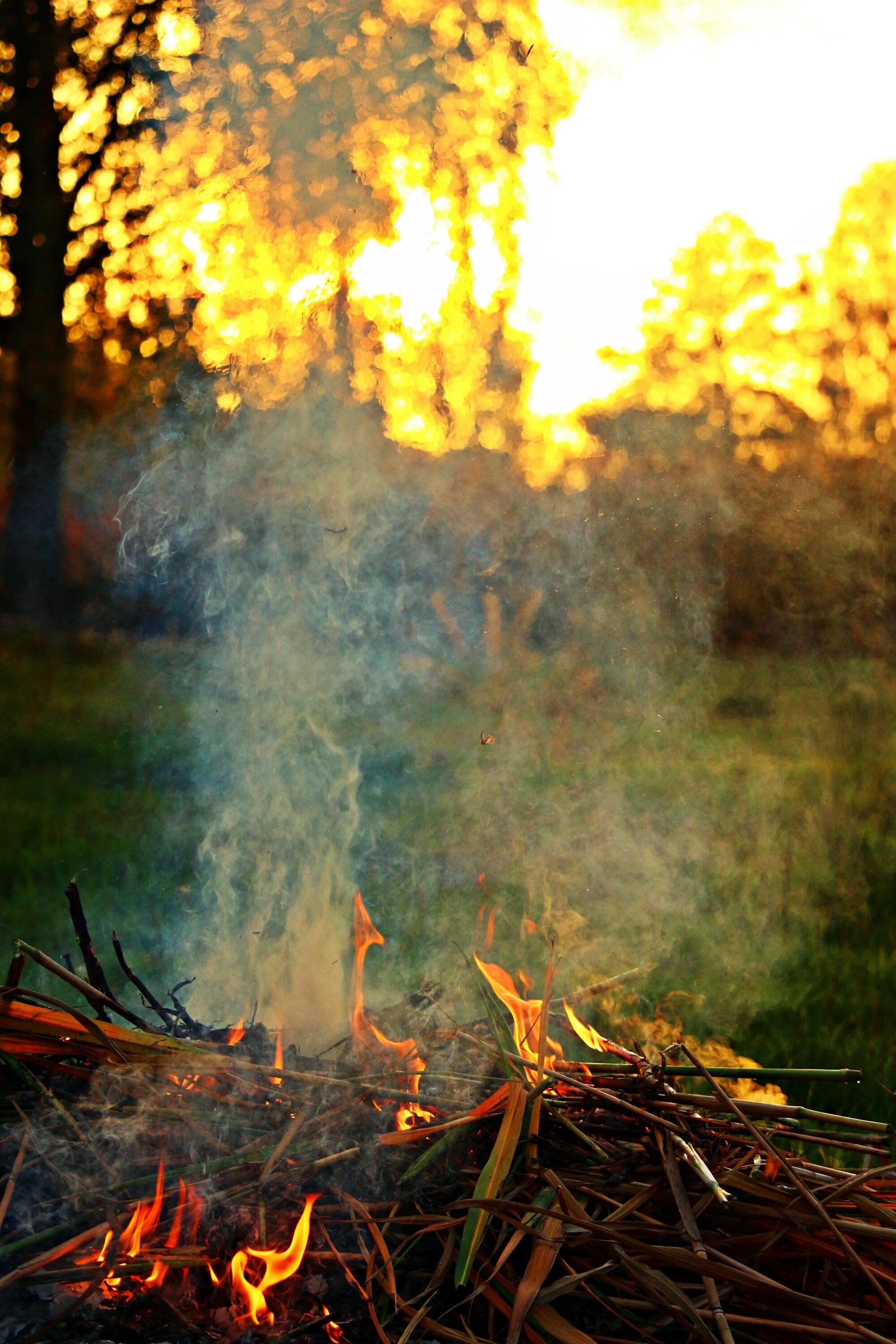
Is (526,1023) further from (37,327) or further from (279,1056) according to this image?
(37,327)

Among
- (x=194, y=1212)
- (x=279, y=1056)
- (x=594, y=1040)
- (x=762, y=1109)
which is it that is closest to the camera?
(x=194, y=1212)

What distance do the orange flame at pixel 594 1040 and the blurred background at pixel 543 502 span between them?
0.49 m

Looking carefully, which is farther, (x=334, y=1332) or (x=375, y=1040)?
(x=375, y=1040)

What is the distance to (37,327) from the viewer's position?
140 inches

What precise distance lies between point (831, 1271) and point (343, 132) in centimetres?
244

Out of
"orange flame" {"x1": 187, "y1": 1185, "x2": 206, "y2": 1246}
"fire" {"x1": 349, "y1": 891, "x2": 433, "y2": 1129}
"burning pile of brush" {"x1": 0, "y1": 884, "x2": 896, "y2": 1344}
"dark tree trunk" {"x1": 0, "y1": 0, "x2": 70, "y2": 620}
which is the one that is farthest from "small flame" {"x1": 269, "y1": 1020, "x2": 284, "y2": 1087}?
"dark tree trunk" {"x1": 0, "y1": 0, "x2": 70, "y2": 620}

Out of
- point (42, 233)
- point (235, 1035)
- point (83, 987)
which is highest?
point (42, 233)

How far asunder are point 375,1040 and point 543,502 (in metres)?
1.30

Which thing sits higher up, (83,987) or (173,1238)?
(83,987)

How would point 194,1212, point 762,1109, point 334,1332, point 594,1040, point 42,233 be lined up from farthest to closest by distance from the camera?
point 42,233
point 594,1040
point 762,1109
point 194,1212
point 334,1332

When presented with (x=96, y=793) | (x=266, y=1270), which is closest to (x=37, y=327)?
(x=96, y=793)

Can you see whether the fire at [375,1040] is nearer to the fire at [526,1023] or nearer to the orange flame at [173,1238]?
the fire at [526,1023]

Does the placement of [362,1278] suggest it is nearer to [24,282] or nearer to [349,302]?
[349,302]

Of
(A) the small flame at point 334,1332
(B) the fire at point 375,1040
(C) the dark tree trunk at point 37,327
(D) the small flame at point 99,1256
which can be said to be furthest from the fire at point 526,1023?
(C) the dark tree trunk at point 37,327
